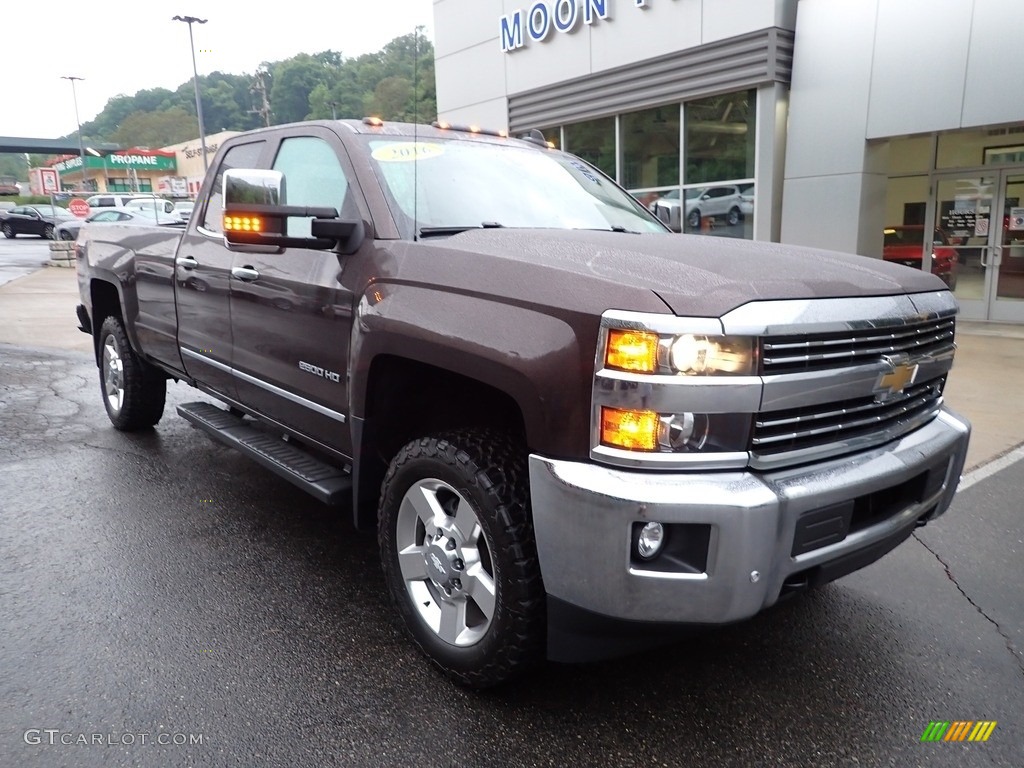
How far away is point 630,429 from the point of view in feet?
7.04

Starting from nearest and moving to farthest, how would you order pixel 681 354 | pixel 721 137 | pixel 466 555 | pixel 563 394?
1. pixel 681 354
2. pixel 563 394
3. pixel 466 555
4. pixel 721 137

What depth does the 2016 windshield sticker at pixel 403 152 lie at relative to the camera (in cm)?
335

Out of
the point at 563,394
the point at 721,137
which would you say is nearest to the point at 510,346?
the point at 563,394

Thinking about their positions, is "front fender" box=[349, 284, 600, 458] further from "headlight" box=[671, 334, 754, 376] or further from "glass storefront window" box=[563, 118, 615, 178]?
"glass storefront window" box=[563, 118, 615, 178]

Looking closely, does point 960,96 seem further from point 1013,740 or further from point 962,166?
point 1013,740

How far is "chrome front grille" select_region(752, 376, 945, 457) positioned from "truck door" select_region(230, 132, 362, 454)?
64.5 inches

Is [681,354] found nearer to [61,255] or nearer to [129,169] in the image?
[61,255]

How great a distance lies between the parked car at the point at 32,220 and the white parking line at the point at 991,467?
129ft

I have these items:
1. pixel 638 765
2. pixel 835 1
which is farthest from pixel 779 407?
pixel 835 1

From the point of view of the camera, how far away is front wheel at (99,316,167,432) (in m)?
5.56

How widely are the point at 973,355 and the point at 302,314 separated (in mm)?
8087

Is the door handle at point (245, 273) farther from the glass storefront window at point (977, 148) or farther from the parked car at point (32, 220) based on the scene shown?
the parked car at point (32, 220)

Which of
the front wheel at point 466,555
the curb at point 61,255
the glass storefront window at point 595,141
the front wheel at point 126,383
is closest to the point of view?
the front wheel at point 466,555

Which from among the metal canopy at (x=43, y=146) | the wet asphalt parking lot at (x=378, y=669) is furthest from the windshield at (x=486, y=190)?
the metal canopy at (x=43, y=146)
